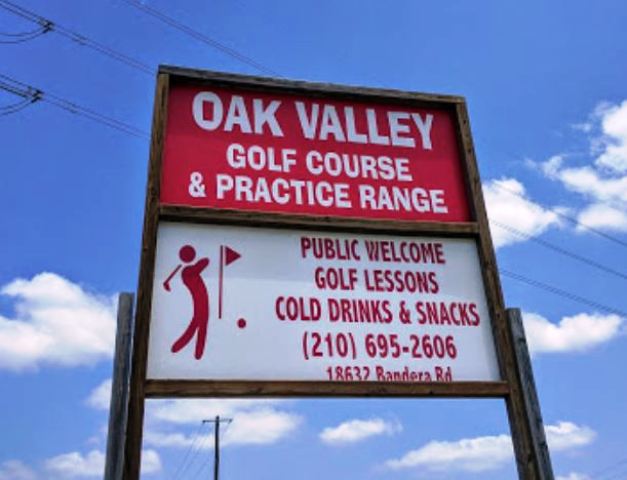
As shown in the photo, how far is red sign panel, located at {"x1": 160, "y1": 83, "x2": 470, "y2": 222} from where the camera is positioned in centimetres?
482

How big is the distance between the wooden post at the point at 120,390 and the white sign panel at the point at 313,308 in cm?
17

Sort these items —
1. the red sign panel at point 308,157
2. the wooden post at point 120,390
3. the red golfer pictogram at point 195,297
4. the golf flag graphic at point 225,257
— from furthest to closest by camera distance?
1. the red sign panel at point 308,157
2. the golf flag graphic at point 225,257
3. the red golfer pictogram at point 195,297
4. the wooden post at point 120,390

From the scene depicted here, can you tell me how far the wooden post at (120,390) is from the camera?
3.66 m

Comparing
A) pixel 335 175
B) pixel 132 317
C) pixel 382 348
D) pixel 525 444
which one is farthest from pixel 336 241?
pixel 525 444

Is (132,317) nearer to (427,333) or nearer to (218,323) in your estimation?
(218,323)

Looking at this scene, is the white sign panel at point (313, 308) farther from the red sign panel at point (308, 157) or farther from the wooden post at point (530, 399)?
the red sign panel at point (308, 157)

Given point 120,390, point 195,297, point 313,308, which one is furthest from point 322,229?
point 120,390

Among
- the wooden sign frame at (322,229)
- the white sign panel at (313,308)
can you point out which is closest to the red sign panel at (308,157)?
the wooden sign frame at (322,229)

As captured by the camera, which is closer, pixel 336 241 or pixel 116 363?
pixel 116 363

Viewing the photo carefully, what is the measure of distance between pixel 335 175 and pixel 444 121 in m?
1.36

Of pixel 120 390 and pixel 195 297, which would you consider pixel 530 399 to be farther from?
pixel 120 390

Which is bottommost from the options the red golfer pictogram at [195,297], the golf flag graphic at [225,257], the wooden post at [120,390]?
the wooden post at [120,390]

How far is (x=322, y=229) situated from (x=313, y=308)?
676mm

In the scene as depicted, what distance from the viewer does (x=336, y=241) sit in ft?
16.0
